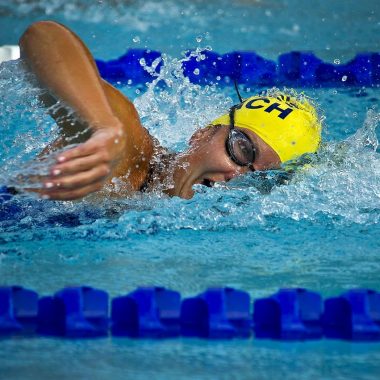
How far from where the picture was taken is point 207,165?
250 centimetres

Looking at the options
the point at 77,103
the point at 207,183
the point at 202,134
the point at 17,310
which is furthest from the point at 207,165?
the point at 17,310

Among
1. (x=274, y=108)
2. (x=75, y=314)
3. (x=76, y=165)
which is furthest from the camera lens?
(x=274, y=108)

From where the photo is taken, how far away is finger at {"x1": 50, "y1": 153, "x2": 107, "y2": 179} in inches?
59.9

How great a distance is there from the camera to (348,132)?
3.87m

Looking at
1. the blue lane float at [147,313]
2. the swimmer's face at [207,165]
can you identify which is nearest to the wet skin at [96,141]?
the swimmer's face at [207,165]

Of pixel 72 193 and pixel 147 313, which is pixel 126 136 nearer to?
pixel 72 193

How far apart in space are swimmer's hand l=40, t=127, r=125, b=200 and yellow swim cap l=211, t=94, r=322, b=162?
112 centimetres

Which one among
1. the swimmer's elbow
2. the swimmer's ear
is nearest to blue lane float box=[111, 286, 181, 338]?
the swimmer's elbow

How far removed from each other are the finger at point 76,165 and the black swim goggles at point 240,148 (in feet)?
3.27

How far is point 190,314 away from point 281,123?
1.07 metres

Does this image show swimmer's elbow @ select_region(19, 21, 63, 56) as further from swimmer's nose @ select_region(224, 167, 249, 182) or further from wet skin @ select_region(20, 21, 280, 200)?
swimmer's nose @ select_region(224, 167, 249, 182)

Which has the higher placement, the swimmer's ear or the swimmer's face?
the swimmer's ear

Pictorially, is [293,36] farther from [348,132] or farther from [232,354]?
[232,354]

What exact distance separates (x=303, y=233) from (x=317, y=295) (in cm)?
68
